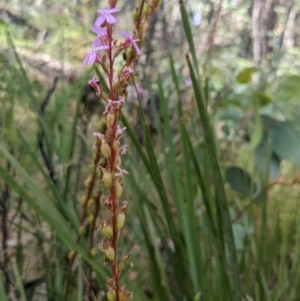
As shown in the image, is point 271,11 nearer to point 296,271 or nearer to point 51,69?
point 51,69

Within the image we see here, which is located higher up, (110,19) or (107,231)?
(110,19)

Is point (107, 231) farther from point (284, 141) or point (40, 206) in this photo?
point (284, 141)

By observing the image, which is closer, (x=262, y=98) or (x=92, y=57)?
(x=92, y=57)

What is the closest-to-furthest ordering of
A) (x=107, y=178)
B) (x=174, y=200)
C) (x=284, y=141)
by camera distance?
(x=107, y=178) → (x=174, y=200) → (x=284, y=141)

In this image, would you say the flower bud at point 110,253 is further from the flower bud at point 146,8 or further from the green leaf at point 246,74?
the green leaf at point 246,74

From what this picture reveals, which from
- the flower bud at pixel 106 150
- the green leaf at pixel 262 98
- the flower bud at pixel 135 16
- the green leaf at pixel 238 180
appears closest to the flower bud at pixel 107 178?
the flower bud at pixel 106 150

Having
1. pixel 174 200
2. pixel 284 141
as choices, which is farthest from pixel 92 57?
pixel 284 141

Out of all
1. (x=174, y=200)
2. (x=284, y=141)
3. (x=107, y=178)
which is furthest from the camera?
(x=284, y=141)

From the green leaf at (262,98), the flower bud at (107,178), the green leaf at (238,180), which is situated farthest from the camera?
the green leaf at (238,180)
